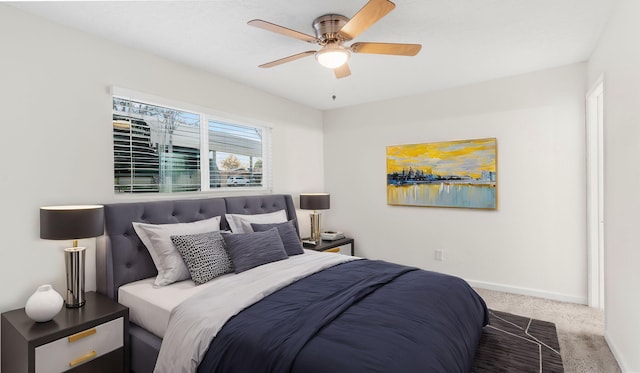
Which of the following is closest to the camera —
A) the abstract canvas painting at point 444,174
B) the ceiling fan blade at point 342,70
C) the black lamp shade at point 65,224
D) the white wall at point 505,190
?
the black lamp shade at point 65,224

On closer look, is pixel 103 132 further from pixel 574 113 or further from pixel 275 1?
pixel 574 113

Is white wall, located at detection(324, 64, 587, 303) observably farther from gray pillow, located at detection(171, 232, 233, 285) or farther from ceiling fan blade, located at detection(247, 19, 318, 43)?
gray pillow, located at detection(171, 232, 233, 285)

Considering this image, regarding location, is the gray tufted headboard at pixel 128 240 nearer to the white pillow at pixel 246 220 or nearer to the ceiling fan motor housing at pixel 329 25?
the white pillow at pixel 246 220

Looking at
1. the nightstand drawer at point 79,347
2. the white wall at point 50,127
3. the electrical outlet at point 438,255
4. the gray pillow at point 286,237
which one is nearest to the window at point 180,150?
the white wall at point 50,127

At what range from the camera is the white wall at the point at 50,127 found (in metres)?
2.09

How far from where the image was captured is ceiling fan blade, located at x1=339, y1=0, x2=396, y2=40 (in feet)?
5.61

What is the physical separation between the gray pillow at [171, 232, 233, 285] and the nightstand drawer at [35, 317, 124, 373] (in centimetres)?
54

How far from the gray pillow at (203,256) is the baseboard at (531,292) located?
2.97 meters

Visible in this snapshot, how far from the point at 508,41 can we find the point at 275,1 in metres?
1.98

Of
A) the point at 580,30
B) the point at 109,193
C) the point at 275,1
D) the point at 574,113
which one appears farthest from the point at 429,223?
the point at 109,193

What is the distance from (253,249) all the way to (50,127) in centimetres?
170

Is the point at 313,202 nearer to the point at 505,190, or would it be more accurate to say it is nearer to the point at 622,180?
the point at 505,190

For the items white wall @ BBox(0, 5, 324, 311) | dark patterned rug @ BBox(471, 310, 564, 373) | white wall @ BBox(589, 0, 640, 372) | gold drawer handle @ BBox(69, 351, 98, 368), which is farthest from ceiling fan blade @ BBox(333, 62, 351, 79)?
gold drawer handle @ BBox(69, 351, 98, 368)

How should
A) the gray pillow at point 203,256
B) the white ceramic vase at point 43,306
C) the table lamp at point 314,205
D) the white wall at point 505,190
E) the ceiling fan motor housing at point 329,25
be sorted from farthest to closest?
the table lamp at point 314,205
the white wall at point 505,190
the gray pillow at point 203,256
the ceiling fan motor housing at point 329,25
the white ceramic vase at point 43,306
